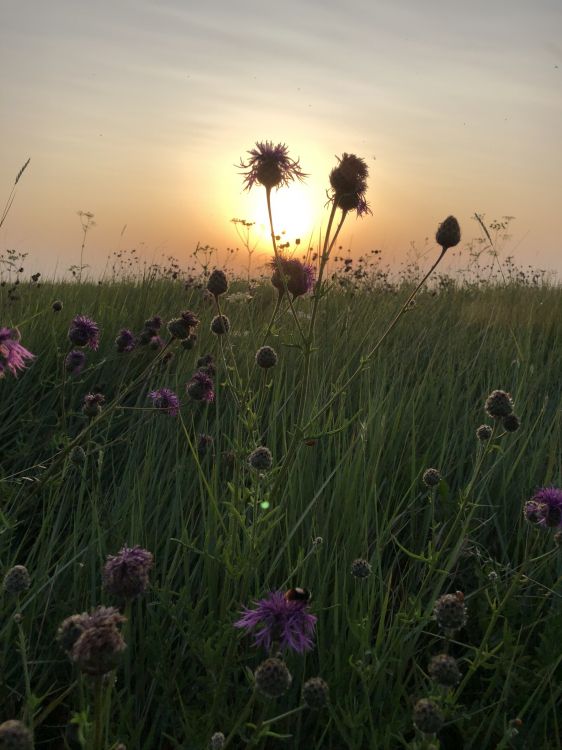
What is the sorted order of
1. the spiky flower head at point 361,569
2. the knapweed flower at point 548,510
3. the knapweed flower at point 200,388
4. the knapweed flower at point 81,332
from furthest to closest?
the knapweed flower at point 81,332 < the knapweed flower at point 200,388 < the knapweed flower at point 548,510 < the spiky flower head at point 361,569

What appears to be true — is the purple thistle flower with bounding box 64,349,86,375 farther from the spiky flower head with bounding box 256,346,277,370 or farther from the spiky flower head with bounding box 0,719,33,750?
the spiky flower head with bounding box 0,719,33,750

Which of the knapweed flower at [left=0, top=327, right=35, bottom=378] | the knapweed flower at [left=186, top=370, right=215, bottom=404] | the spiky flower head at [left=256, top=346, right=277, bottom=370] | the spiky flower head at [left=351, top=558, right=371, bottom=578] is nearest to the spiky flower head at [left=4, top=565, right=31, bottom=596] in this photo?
the knapweed flower at [left=0, top=327, right=35, bottom=378]

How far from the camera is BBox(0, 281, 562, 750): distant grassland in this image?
1.77 meters

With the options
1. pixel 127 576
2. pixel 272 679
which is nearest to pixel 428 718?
pixel 272 679

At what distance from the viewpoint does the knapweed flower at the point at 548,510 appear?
1.98m

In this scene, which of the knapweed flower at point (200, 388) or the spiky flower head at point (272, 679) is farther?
the knapweed flower at point (200, 388)

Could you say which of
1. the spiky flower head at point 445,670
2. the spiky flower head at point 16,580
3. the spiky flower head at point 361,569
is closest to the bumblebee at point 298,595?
the spiky flower head at point 445,670

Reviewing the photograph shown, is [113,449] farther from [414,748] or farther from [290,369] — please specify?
[414,748]

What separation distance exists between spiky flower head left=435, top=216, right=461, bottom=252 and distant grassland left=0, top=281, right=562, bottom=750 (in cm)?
58

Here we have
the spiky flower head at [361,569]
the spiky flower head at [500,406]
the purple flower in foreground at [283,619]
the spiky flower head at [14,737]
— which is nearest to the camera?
the spiky flower head at [14,737]

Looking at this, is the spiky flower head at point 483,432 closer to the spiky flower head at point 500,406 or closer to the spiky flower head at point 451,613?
the spiky flower head at point 500,406

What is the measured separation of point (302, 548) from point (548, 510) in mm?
720

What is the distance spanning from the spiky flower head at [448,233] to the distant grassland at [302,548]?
58 centimetres

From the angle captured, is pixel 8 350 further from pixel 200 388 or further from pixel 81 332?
pixel 81 332
